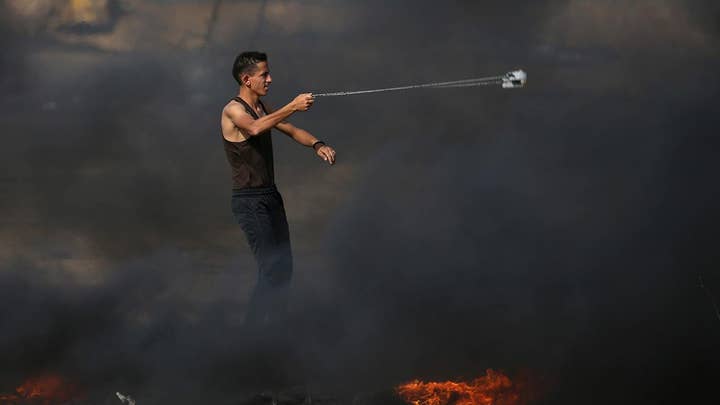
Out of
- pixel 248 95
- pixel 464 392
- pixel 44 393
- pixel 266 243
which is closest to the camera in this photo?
pixel 248 95

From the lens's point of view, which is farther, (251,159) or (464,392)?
(464,392)

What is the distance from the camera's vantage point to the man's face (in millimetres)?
11438

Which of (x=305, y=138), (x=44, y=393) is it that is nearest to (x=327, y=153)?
(x=305, y=138)

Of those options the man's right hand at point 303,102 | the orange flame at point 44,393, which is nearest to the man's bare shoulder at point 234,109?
the man's right hand at point 303,102

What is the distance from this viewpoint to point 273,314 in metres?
12.1

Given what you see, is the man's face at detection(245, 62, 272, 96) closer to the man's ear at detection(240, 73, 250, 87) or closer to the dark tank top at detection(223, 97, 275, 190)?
the man's ear at detection(240, 73, 250, 87)

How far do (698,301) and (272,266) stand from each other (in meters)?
6.28

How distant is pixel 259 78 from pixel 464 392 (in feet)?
15.1

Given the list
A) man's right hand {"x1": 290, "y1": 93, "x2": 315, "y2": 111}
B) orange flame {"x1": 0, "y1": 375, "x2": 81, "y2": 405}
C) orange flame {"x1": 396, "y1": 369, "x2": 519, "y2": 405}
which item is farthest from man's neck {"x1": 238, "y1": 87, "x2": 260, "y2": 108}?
orange flame {"x1": 0, "y1": 375, "x2": 81, "y2": 405}

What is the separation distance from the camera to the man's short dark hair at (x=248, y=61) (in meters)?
11.4

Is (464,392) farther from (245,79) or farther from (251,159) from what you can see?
(245,79)

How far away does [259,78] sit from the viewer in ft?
37.6

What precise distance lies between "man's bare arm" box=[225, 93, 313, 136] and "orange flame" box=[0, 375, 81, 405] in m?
4.71

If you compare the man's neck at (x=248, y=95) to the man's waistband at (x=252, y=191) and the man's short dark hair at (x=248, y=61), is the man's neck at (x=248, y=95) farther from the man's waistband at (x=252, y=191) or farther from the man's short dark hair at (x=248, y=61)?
the man's waistband at (x=252, y=191)
